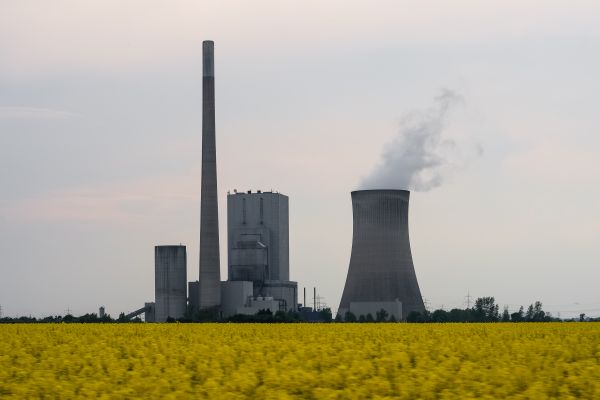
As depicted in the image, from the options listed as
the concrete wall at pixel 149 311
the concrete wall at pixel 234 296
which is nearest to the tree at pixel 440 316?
the concrete wall at pixel 234 296

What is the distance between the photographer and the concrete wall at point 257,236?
8862 cm

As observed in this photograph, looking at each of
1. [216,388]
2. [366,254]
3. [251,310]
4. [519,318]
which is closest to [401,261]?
[366,254]

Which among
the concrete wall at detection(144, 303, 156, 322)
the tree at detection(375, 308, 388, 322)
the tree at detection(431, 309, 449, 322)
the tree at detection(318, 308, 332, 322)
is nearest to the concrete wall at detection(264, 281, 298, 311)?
the tree at detection(318, 308, 332, 322)

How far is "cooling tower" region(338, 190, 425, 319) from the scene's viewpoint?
211 ft

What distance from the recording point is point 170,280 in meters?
85.1

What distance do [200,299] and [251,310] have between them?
4.60 meters

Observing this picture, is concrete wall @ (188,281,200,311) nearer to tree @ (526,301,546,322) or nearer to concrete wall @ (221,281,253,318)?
concrete wall @ (221,281,253,318)

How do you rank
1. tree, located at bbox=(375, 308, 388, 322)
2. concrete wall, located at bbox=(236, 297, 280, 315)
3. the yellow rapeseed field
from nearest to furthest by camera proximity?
the yellow rapeseed field
tree, located at bbox=(375, 308, 388, 322)
concrete wall, located at bbox=(236, 297, 280, 315)

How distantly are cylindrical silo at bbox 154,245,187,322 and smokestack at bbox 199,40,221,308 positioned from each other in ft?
14.1

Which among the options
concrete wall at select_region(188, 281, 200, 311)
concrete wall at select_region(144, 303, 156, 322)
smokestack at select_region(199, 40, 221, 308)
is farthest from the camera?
concrete wall at select_region(144, 303, 156, 322)

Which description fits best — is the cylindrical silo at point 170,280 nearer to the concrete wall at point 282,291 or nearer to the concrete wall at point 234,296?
the concrete wall at point 234,296

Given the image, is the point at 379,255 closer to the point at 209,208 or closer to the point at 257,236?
the point at 209,208

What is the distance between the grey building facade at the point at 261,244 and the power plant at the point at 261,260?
0.31ft

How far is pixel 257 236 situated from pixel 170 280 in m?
9.38
